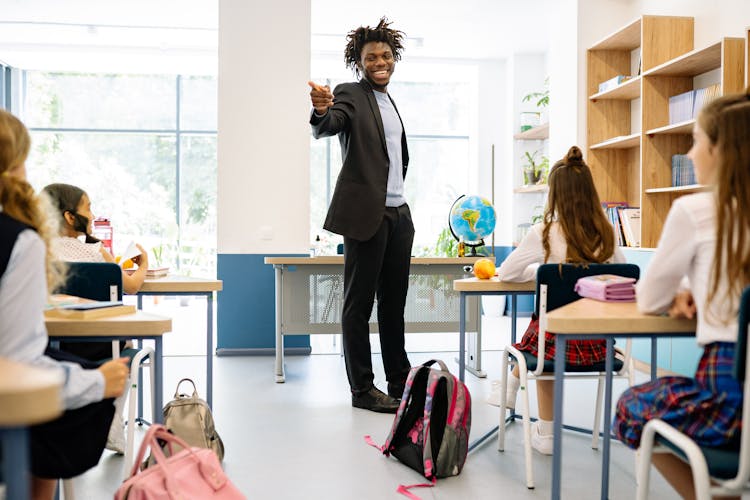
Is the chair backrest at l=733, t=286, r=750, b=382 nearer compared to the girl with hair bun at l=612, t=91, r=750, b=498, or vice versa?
the chair backrest at l=733, t=286, r=750, b=382

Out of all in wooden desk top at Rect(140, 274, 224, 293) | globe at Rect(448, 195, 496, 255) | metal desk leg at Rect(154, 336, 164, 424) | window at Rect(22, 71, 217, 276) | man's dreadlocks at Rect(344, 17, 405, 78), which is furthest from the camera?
window at Rect(22, 71, 217, 276)

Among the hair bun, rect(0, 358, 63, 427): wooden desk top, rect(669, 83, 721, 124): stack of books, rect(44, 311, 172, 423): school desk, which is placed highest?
rect(669, 83, 721, 124): stack of books

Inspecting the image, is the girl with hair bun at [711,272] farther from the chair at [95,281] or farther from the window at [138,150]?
the window at [138,150]

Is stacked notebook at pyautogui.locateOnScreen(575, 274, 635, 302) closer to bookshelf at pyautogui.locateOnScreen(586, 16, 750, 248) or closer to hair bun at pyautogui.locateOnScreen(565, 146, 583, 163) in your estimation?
hair bun at pyautogui.locateOnScreen(565, 146, 583, 163)

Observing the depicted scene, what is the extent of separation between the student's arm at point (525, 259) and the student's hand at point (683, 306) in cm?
90

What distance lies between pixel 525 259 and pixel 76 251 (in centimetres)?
160

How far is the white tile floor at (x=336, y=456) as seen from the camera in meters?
2.14

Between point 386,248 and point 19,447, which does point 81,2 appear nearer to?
point 386,248

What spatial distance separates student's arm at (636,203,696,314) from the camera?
1364 mm

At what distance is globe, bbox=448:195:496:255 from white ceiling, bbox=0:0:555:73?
9.34 feet

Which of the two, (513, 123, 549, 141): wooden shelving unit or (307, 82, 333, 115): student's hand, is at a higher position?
(513, 123, 549, 141): wooden shelving unit

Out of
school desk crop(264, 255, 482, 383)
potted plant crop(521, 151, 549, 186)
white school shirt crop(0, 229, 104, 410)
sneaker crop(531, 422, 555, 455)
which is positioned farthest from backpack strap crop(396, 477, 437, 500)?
potted plant crop(521, 151, 549, 186)

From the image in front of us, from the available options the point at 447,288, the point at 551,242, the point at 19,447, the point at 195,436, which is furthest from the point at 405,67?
the point at 19,447

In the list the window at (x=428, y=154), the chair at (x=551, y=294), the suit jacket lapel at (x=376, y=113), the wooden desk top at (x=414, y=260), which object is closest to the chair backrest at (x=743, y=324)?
the chair at (x=551, y=294)
